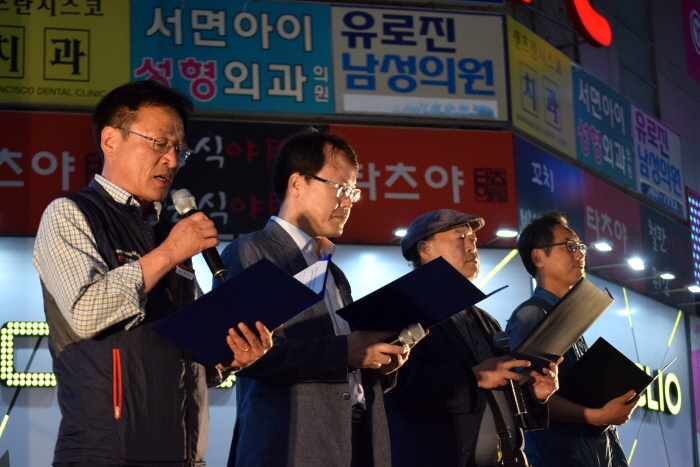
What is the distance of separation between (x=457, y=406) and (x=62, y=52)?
4366 millimetres

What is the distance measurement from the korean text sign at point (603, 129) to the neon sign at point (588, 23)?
34cm

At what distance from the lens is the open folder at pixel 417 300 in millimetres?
2520

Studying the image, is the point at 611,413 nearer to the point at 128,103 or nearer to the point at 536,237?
the point at 536,237

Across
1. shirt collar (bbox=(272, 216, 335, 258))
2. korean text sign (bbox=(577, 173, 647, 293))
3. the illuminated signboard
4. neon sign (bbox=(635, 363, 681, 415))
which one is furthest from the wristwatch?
neon sign (bbox=(635, 363, 681, 415))

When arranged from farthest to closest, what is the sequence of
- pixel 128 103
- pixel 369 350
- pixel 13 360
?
pixel 13 360 → pixel 369 350 → pixel 128 103

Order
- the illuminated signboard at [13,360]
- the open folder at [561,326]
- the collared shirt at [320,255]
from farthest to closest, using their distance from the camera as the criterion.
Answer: the illuminated signboard at [13,360] < the open folder at [561,326] < the collared shirt at [320,255]

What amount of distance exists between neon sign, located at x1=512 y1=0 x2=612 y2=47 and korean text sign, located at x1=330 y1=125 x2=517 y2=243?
1.73 m

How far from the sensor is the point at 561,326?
3.29 m

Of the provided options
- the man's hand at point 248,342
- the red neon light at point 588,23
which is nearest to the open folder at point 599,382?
the man's hand at point 248,342

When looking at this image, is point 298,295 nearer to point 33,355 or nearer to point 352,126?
point 33,355

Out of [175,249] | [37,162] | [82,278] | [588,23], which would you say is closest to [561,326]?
[175,249]

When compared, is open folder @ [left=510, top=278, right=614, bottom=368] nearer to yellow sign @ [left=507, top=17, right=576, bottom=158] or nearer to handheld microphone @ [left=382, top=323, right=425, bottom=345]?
handheld microphone @ [left=382, top=323, right=425, bottom=345]

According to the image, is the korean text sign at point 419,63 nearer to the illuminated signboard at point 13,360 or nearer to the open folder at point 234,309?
the illuminated signboard at point 13,360

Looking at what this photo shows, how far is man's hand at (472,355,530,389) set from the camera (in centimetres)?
314
